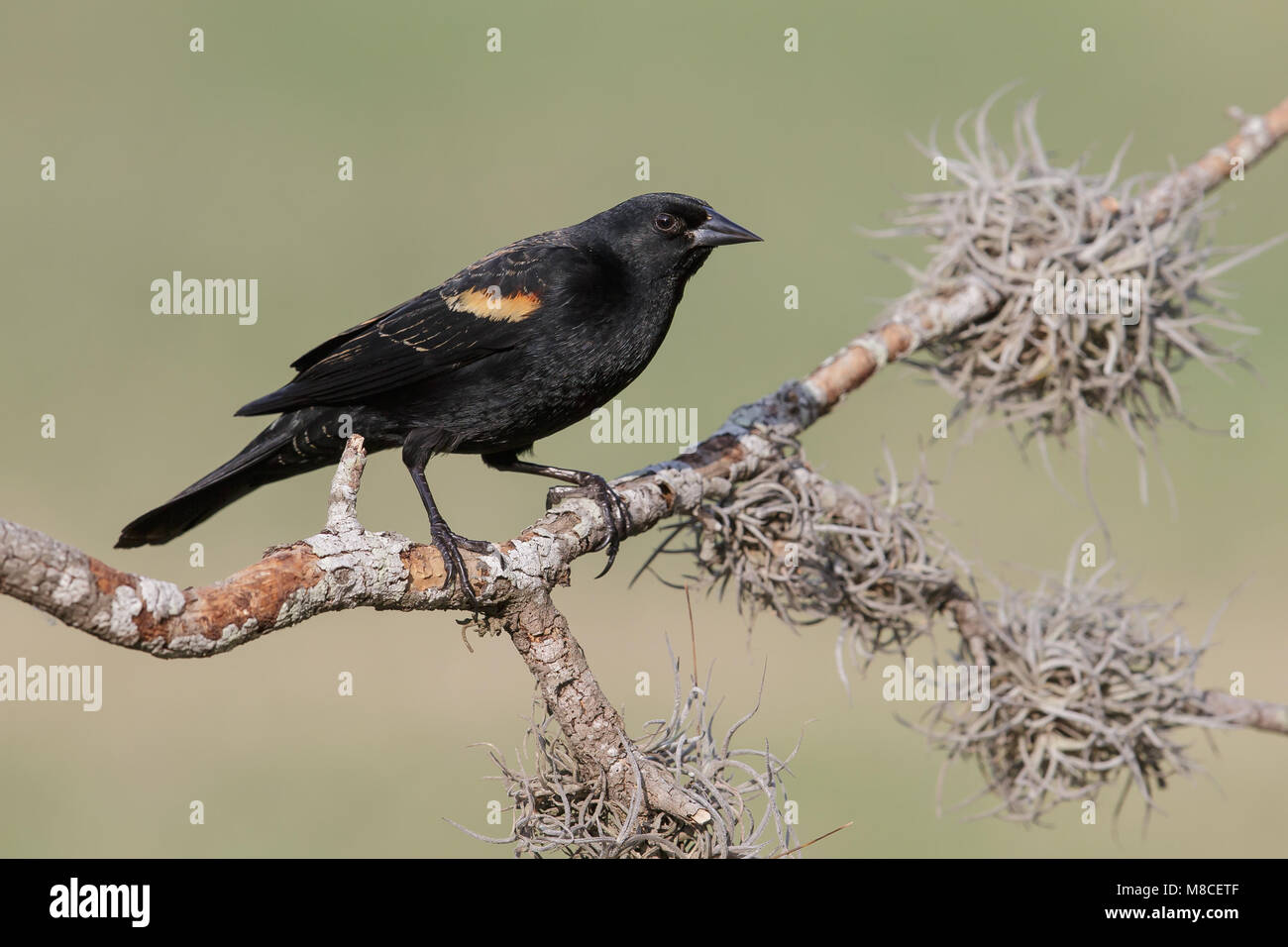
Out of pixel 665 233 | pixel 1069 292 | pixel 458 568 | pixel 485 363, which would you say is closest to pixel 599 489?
pixel 485 363

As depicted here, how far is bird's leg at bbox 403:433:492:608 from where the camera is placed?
2857 millimetres

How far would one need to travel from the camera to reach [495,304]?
4.36 metres

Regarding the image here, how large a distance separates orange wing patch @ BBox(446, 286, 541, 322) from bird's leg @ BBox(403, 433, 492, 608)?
0.51m

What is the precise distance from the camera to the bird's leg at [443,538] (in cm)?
286

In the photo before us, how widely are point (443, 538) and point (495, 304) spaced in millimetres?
1300

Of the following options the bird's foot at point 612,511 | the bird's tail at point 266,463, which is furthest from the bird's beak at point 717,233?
the bird's tail at point 266,463

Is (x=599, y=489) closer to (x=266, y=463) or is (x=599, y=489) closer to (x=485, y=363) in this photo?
(x=485, y=363)

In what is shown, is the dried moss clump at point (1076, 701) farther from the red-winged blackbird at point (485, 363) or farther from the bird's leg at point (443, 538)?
the bird's leg at point (443, 538)

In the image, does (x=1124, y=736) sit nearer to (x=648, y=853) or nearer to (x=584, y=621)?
(x=648, y=853)

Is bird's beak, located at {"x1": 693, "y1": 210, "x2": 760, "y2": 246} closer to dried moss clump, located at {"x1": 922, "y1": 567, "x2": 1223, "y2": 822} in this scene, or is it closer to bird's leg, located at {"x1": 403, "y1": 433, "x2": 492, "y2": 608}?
bird's leg, located at {"x1": 403, "y1": 433, "x2": 492, "y2": 608}

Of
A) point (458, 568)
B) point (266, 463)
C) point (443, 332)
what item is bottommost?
point (458, 568)

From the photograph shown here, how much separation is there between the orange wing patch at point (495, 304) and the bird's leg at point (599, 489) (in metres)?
0.63

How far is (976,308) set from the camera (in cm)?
432

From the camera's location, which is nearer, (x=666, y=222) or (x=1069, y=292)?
(x=1069, y=292)
